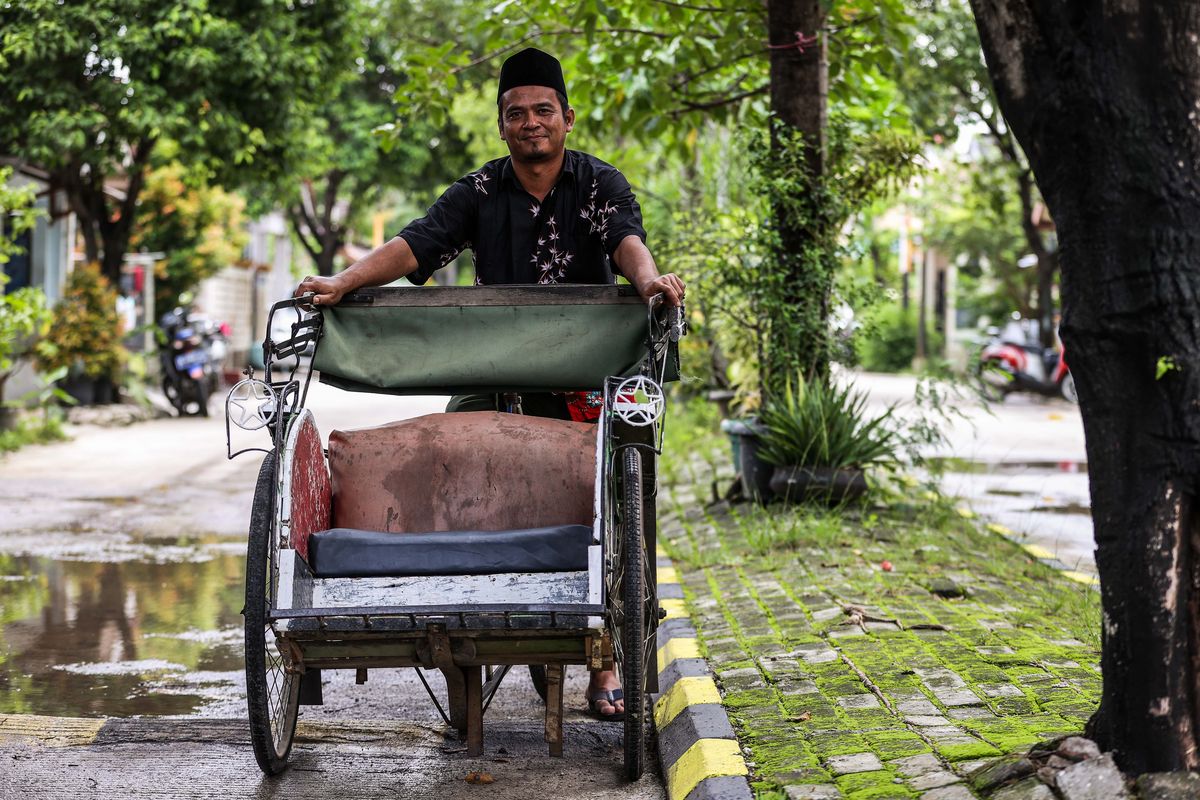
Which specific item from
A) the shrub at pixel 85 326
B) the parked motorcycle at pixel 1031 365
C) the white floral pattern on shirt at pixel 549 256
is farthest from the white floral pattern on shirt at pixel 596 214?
the parked motorcycle at pixel 1031 365

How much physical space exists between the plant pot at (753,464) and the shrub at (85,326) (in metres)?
11.1

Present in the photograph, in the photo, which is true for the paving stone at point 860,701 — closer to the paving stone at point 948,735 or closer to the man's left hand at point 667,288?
the paving stone at point 948,735

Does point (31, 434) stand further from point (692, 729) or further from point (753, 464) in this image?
point (692, 729)

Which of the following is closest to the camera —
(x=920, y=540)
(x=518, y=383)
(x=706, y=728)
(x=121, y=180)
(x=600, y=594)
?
(x=600, y=594)

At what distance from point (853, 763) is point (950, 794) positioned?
42 centimetres

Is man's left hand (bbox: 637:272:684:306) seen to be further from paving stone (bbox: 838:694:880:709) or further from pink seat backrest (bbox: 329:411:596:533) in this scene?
paving stone (bbox: 838:694:880:709)

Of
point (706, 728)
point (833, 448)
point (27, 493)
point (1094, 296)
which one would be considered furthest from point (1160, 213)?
point (27, 493)

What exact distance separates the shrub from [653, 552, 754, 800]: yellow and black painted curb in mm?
13352

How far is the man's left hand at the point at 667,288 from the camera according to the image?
423 centimetres

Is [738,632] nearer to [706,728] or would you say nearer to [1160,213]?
[706,728]

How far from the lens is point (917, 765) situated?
376 cm

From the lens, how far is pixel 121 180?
2394cm

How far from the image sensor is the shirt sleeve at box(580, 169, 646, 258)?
4.93 metres

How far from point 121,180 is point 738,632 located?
819 inches
